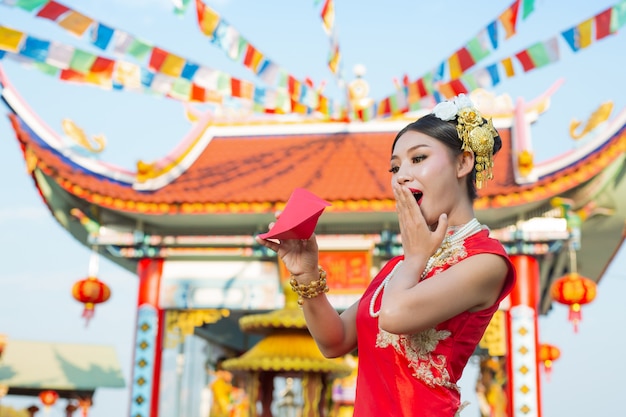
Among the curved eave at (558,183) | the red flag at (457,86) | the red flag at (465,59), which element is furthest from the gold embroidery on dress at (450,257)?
the curved eave at (558,183)

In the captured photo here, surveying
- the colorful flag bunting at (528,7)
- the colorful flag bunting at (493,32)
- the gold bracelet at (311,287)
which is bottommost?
the gold bracelet at (311,287)

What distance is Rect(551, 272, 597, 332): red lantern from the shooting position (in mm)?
7277

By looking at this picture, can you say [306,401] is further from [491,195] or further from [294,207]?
[294,207]

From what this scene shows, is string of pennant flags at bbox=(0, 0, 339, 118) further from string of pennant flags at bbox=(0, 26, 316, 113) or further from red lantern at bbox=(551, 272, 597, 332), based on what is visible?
red lantern at bbox=(551, 272, 597, 332)

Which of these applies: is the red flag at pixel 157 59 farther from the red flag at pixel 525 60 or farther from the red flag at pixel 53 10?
the red flag at pixel 525 60

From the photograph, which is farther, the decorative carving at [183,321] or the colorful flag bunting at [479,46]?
the decorative carving at [183,321]

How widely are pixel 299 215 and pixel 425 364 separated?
1.36 feet

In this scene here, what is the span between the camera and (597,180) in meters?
7.47

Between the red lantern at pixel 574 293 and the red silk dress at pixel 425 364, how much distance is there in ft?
20.0

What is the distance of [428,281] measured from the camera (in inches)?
59.0

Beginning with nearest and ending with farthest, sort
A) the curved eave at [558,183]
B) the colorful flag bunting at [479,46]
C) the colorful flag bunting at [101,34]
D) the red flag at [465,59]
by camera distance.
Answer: the colorful flag bunting at [101,34], the colorful flag bunting at [479,46], the red flag at [465,59], the curved eave at [558,183]

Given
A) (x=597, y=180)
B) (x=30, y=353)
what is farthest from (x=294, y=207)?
(x=30, y=353)

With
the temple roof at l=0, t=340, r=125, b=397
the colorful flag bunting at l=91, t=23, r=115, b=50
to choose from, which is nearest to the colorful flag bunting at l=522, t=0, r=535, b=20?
the colorful flag bunting at l=91, t=23, r=115, b=50

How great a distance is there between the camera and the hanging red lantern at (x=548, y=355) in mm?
10883
